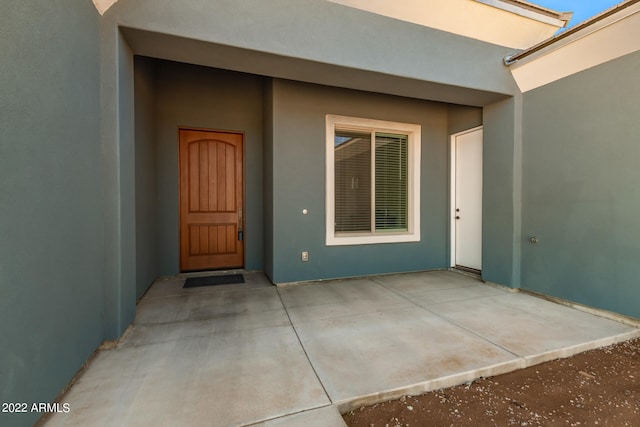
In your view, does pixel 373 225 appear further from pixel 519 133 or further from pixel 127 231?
pixel 127 231

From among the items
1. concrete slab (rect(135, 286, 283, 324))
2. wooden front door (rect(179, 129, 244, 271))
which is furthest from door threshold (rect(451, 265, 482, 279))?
wooden front door (rect(179, 129, 244, 271))

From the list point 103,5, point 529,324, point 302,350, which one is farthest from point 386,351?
point 103,5

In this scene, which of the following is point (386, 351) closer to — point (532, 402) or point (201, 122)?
point (532, 402)

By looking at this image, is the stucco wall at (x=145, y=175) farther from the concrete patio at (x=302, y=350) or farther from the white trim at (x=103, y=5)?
the white trim at (x=103, y=5)

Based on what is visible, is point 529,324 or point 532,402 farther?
point 529,324

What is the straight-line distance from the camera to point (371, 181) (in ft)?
14.1

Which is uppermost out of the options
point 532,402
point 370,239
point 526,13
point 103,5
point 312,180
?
point 526,13

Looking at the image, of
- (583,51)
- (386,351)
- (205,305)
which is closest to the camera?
(386,351)

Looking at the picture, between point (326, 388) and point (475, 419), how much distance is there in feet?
2.82

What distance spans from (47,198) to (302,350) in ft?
6.20

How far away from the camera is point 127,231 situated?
94.7 inches

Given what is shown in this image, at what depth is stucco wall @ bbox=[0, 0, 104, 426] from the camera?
1210mm

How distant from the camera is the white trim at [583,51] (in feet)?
8.19

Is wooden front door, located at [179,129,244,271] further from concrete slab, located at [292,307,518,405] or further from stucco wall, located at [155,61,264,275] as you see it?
concrete slab, located at [292,307,518,405]
